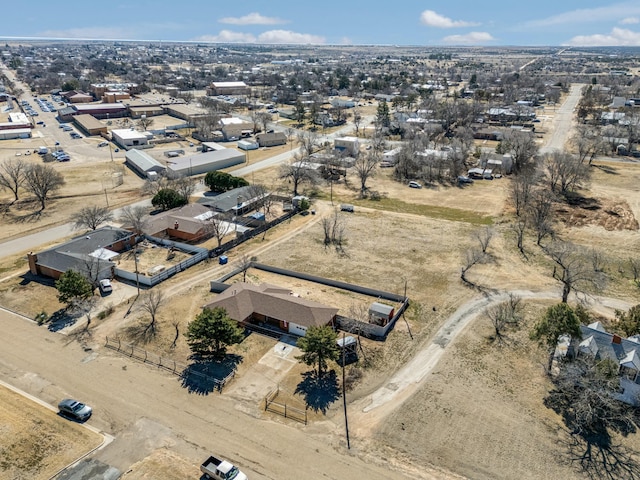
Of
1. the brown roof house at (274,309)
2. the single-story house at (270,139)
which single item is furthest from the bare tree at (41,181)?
the single-story house at (270,139)

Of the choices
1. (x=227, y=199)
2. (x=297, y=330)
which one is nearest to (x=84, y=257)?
(x=227, y=199)

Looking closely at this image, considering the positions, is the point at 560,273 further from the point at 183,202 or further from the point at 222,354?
the point at 183,202

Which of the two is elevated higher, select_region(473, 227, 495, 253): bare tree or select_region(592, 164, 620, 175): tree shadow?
select_region(592, 164, 620, 175): tree shadow

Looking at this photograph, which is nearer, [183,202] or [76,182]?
[183,202]

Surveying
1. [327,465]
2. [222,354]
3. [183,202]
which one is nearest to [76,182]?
[183,202]

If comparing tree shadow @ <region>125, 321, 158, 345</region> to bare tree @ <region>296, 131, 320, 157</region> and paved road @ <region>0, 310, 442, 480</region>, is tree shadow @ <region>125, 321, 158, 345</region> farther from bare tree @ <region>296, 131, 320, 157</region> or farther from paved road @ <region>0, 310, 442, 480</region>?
bare tree @ <region>296, 131, 320, 157</region>

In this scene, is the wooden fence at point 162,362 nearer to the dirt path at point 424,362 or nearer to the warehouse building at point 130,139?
the dirt path at point 424,362

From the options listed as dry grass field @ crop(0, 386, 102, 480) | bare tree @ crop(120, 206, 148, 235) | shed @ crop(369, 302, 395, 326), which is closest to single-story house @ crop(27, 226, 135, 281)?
bare tree @ crop(120, 206, 148, 235)
